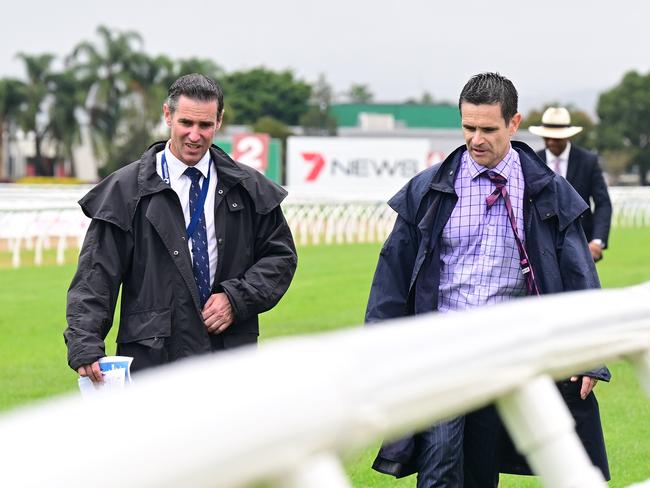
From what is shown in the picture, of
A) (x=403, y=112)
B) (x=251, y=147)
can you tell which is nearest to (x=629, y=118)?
(x=403, y=112)

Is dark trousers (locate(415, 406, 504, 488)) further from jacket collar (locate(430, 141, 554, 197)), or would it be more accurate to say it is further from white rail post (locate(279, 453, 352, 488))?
white rail post (locate(279, 453, 352, 488))

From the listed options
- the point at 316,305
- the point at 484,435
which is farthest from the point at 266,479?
the point at 316,305

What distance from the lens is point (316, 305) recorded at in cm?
1720

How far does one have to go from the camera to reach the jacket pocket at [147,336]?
214 inches

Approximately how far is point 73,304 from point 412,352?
4.05 meters

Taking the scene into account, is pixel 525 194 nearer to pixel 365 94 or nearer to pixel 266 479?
pixel 266 479

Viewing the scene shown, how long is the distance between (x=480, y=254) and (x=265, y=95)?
123853mm

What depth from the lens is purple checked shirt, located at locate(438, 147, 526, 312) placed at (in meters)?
5.20

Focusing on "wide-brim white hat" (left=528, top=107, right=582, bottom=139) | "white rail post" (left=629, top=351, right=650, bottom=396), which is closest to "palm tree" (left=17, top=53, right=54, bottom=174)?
"wide-brim white hat" (left=528, top=107, right=582, bottom=139)

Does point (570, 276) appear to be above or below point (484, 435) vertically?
above

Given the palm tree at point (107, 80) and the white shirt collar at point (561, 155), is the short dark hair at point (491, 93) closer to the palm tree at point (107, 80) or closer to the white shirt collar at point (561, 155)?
the white shirt collar at point (561, 155)

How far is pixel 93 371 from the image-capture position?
5.29 meters

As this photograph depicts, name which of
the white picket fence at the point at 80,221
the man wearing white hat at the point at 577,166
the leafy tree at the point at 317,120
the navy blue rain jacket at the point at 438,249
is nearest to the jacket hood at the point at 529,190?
the navy blue rain jacket at the point at 438,249

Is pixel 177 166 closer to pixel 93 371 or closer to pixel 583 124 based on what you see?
pixel 93 371
